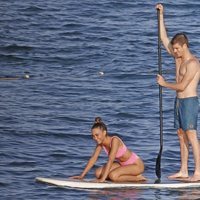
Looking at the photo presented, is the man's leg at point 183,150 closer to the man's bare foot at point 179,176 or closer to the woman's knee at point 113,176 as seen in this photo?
the man's bare foot at point 179,176

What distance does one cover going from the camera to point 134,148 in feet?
61.8

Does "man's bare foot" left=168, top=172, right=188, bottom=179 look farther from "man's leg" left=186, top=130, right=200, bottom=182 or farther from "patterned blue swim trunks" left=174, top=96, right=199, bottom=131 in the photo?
"patterned blue swim trunks" left=174, top=96, right=199, bottom=131

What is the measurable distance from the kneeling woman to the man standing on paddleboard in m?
0.70

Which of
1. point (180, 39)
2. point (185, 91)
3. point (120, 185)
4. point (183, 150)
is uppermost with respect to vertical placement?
point (180, 39)

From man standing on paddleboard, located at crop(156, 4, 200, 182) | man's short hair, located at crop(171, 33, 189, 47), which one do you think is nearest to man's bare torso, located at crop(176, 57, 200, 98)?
man standing on paddleboard, located at crop(156, 4, 200, 182)

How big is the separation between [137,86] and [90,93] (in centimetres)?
140

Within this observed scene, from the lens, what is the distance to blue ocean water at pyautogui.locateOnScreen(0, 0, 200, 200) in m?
17.4

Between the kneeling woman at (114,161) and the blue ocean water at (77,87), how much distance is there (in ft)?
1.11

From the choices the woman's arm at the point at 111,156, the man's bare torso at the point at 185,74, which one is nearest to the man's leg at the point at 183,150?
the man's bare torso at the point at 185,74

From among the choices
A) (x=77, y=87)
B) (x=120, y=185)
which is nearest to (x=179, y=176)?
(x=120, y=185)

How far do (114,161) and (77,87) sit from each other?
916 cm

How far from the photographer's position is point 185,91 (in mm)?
14977

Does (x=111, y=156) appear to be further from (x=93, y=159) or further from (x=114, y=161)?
(x=114, y=161)

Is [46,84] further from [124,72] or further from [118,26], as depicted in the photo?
[118,26]
